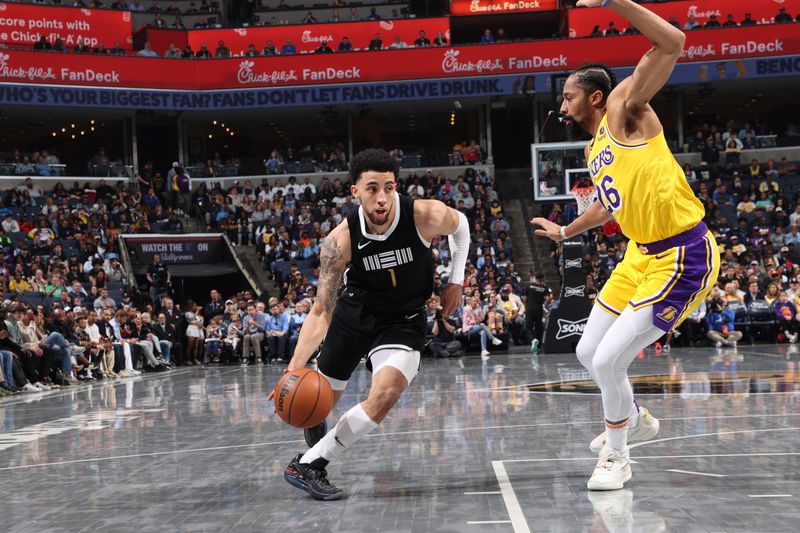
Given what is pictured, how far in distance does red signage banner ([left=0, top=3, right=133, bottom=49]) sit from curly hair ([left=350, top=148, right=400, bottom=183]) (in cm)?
3016

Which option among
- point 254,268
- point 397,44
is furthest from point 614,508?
point 397,44

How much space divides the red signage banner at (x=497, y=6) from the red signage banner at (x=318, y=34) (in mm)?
707

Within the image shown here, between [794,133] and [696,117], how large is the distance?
6.10 metres

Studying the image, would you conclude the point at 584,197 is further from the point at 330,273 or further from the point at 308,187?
the point at 330,273

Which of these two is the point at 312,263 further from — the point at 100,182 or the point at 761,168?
the point at 761,168

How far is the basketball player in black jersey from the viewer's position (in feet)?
17.1

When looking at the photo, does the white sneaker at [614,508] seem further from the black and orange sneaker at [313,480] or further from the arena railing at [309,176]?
the arena railing at [309,176]

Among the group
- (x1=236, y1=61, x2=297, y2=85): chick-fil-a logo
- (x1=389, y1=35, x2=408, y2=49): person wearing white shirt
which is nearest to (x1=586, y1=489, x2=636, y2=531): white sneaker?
(x1=236, y1=61, x2=297, y2=85): chick-fil-a logo

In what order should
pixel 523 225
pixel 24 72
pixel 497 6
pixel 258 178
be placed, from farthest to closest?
1. pixel 497 6
2. pixel 258 178
3. pixel 24 72
4. pixel 523 225

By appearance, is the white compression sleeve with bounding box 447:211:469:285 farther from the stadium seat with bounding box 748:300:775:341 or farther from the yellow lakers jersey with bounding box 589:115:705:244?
the stadium seat with bounding box 748:300:775:341

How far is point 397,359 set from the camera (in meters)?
5.32

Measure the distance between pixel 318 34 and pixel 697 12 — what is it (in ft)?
43.8

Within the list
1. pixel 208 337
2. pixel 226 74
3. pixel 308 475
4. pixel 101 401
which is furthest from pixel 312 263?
pixel 308 475

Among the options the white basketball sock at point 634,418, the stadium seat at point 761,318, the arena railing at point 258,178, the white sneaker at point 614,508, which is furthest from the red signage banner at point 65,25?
the white sneaker at point 614,508
